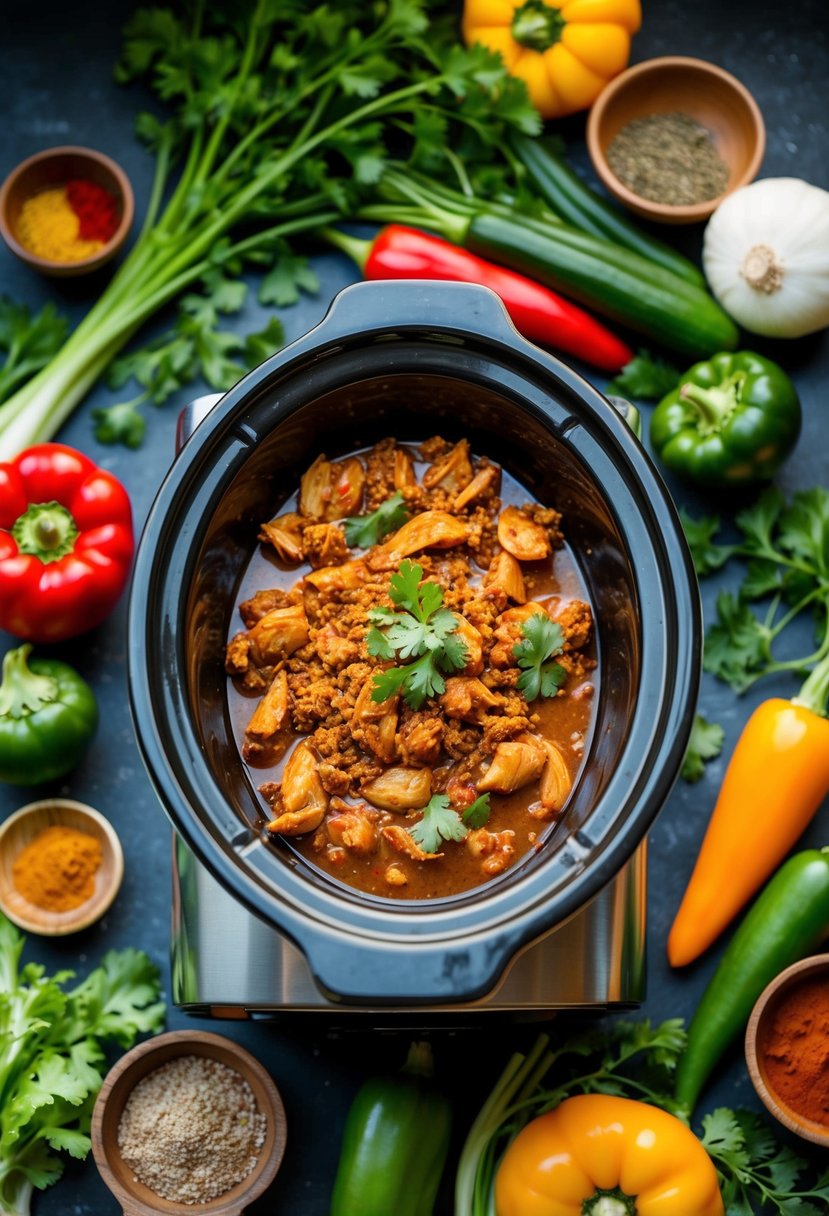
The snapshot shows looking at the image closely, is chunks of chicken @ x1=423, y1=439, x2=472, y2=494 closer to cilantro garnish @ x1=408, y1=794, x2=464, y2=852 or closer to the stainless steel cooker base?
cilantro garnish @ x1=408, y1=794, x2=464, y2=852

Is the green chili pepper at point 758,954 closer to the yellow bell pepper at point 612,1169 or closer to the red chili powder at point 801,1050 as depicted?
the red chili powder at point 801,1050

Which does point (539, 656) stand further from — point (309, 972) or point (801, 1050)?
point (801, 1050)

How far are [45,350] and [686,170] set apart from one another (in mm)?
1703

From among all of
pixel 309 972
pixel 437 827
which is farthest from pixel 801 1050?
pixel 309 972

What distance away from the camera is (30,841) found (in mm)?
3021

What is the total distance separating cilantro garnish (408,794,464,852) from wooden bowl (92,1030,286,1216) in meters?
0.75

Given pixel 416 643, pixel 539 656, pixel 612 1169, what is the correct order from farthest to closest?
1. pixel 612 1169
2. pixel 539 656
3. pixel 416 643

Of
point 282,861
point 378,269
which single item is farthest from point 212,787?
point 378,269

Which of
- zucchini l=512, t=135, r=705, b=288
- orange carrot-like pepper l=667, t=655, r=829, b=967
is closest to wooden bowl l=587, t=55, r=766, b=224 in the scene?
zucchini l=512, t=135, r=705, b=288

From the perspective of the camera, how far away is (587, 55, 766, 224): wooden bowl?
3.21 metres

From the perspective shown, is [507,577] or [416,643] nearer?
[416,643]

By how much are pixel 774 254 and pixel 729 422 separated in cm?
43

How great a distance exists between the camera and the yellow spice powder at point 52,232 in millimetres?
3264

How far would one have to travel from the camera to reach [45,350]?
3275 mm
